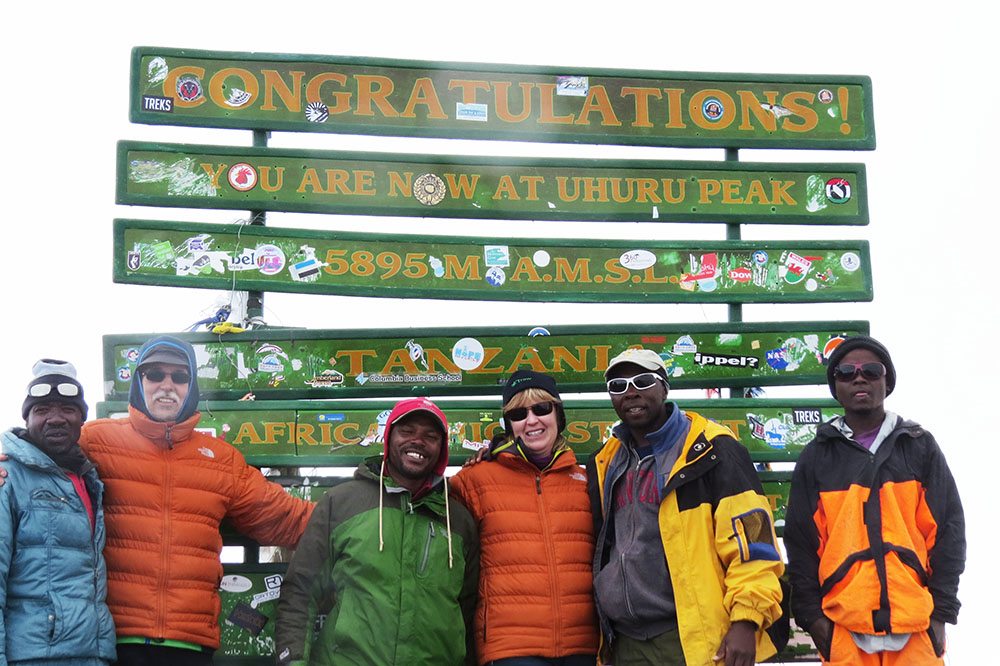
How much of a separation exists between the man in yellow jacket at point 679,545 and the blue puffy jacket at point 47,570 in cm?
249

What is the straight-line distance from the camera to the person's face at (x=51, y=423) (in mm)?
5098

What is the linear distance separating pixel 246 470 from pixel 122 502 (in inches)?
32.4

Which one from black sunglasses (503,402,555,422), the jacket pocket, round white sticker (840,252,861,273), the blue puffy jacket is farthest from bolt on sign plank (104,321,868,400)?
the jacket pocket

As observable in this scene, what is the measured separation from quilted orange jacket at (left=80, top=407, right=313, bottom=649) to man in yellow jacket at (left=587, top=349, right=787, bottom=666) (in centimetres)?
208

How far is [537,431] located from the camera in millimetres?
5871

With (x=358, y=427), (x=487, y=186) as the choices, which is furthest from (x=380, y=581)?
(x=487, y=186)

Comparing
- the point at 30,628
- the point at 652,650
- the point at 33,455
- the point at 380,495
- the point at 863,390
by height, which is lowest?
the point at 652,650

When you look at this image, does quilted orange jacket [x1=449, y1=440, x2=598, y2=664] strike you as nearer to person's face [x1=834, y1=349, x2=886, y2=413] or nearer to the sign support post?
person's face [x1=834, y1=349, x2=886, y2=413]

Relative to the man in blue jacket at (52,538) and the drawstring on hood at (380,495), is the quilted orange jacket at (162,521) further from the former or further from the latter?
the drawstring on hood at (380,495)

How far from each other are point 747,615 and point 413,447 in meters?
1.90

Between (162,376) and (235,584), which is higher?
(162,376)

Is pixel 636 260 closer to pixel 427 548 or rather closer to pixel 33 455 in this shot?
pixel 427 548

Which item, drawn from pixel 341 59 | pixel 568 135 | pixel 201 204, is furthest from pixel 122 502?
pixel 568 135

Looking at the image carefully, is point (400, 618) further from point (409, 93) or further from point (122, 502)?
point (409, 93)
